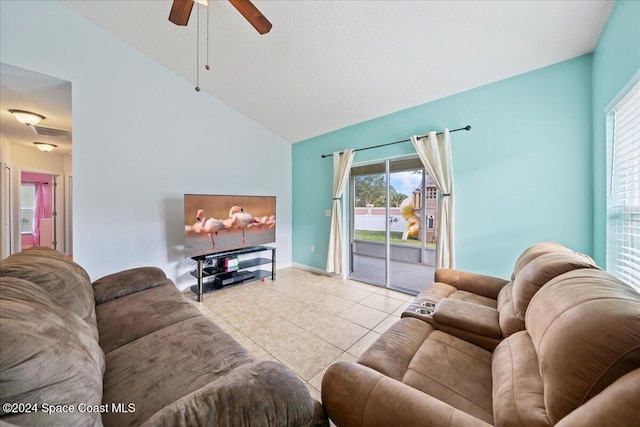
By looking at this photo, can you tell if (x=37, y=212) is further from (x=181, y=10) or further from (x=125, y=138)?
(x=181, y=10)

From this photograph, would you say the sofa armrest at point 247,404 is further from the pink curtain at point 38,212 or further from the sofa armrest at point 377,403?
the pink curtain at point 38,212

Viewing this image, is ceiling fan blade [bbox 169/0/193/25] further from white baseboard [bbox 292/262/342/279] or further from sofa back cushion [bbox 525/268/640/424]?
white baseboard [bbox 292/262/342/279]

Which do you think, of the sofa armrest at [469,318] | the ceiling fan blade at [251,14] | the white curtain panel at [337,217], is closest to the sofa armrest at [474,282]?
the sofa armrest at [469,318]

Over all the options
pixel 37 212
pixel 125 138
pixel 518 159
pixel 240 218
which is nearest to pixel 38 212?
pixel 37 212

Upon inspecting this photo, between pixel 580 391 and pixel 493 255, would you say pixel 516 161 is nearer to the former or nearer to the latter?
pixel 493 255

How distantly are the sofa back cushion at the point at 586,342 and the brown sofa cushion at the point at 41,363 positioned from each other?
1418 mm

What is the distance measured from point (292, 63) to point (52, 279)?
282 centimetres

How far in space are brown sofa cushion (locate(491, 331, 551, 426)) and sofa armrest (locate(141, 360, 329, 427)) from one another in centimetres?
69

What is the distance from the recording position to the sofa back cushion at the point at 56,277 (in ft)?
4.13

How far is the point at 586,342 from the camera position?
0.69 metres

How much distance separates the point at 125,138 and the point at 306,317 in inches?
122

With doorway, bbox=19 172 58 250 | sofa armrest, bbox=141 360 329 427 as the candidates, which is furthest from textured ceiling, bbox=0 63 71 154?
sofa armrest, bbox=141 360 329 427

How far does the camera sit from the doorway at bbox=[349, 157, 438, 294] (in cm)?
355

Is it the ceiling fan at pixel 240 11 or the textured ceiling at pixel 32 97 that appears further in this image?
the textured ceiling at pixel 32 97
